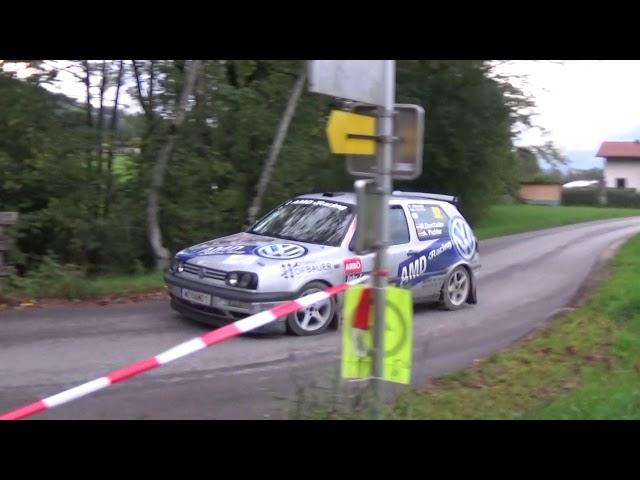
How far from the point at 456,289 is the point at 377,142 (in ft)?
19.5

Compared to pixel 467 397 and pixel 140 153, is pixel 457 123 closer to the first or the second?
pixel 140 153

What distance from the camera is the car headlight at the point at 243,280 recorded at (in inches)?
330

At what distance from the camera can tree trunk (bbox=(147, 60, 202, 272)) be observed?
42.6ft

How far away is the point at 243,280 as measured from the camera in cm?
841

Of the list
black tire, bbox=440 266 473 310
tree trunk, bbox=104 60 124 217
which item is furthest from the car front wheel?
tree trunk, bbox=104 60 124 217

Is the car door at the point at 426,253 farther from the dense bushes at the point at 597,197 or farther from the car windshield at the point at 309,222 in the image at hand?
the dense bushes at the point at 597,197

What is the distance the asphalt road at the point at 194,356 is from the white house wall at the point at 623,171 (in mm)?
63487

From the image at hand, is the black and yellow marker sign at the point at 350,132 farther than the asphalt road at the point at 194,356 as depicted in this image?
No

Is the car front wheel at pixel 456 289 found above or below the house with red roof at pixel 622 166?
below

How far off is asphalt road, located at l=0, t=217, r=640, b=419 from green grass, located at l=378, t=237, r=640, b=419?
375 millimetres

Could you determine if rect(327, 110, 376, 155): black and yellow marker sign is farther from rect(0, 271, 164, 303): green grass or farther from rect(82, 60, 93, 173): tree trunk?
rect(82, 60, 93, 173): tree trunk

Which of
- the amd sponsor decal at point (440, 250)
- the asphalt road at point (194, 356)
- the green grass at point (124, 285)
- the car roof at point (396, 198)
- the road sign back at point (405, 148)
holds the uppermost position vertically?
the road sign back at point (405, 148)

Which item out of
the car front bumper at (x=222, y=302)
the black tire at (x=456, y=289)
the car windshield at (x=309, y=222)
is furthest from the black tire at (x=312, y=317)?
the black tire at (x=456, y=289)
